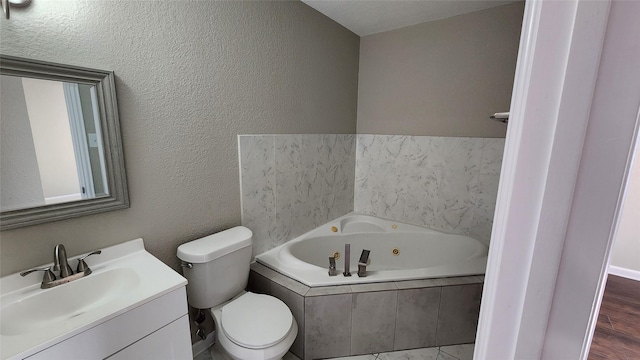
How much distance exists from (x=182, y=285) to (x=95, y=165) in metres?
0.68

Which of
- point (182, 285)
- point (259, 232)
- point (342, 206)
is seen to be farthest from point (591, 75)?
Answer: point (342, 206)

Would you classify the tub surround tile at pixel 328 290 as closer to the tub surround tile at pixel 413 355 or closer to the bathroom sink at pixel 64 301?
the tub surround tile at pixel 413 355

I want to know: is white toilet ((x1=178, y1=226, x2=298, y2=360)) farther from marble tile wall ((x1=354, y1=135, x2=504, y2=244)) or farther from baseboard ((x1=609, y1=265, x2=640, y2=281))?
marble tile wall ((x1=354, y1=135, x2=504, y2=244))

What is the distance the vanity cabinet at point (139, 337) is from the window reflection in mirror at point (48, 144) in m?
0.58

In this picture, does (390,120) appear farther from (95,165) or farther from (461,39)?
(95,165)

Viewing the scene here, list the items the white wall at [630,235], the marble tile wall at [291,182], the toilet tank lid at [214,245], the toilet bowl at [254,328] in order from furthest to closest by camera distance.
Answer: the marble tile wall at [291,182] → the toilet tank lid at [214,245] → the toilet bowl at [254,328] → the white wall at [630,235]

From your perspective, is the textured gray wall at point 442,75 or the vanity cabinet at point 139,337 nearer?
the vanity cabinet at point 139,337

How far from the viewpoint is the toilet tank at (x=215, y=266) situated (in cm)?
147

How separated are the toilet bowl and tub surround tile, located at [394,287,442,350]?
740 millimetres

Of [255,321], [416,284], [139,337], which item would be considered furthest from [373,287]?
[139,337]

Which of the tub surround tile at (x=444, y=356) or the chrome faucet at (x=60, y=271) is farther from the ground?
the chrome faucet at (x=60, y=271)

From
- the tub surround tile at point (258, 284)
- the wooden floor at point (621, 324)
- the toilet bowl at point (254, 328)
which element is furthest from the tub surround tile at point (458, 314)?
the tub surround tile at point (258, 284)

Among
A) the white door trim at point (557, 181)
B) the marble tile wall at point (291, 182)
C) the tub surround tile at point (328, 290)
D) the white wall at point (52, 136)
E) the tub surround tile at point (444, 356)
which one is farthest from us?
the marble tile wall at point (291, 182)

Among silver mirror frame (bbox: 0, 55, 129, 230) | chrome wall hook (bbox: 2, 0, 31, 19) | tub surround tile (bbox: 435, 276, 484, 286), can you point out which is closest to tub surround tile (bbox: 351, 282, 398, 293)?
tub surround tile (bbox: 435, 276, 484, 286)
